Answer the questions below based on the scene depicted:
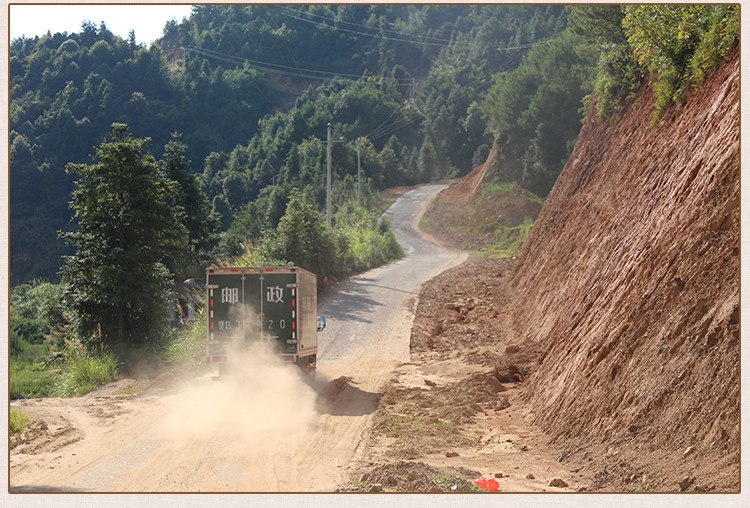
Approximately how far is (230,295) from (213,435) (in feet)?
15.2

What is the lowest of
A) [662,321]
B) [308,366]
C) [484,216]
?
[308,366]

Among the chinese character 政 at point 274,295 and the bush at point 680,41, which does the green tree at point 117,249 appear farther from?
the bush at point 680,41

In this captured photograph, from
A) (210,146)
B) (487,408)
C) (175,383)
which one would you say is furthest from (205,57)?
(487,408)

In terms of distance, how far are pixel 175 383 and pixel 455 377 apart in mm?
8190

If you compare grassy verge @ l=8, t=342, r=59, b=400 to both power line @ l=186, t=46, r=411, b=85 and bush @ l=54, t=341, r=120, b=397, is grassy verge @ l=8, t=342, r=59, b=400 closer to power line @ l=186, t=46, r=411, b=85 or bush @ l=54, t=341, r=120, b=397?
bush @ l=54, t=341, r=120, b=397

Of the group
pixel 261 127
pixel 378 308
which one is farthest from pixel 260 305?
pixel 261 127

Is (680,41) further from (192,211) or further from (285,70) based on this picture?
(285,70)

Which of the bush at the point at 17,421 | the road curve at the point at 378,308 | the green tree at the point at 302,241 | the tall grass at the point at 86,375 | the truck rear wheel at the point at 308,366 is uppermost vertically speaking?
the green tree at the point at 302,241

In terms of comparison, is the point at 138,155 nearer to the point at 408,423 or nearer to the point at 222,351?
the point at 222,351

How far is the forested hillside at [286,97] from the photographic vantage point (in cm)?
4594

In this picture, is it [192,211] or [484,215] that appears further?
[484,215]

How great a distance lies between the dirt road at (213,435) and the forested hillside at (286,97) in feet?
66.6

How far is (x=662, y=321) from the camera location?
10664mm

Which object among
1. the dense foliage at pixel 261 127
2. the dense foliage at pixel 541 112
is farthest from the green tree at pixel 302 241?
the dense foliage at pixel 541 112
